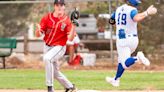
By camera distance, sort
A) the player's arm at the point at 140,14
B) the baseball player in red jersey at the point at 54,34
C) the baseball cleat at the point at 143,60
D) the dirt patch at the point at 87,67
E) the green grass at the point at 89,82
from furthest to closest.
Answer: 1. the dirt patch at the point at 87,67
2. the green grass at the point at 89,82
3. the baseball player in red jersey at the point at 54,34
4. the baseball cleat at the point at 143,60
5. the player's arm at the point at 140,14

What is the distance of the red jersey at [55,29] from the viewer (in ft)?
35.4

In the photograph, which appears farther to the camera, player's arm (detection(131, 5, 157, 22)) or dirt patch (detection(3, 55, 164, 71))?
dirt patch (detection(3, 55, 164, 71))

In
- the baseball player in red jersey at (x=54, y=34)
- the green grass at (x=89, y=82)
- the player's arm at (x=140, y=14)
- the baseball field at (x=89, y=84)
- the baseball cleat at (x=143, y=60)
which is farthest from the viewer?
A: the green grass at (x=89, y=82)

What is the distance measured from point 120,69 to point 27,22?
50.1 feet

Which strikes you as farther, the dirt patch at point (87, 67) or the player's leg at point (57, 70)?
the dirt patch at point (87, 67)

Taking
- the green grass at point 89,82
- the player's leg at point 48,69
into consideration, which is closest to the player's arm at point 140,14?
the player's leg at point 48,69

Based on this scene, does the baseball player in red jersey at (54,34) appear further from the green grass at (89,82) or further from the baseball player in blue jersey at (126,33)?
the green grass at (89,82)

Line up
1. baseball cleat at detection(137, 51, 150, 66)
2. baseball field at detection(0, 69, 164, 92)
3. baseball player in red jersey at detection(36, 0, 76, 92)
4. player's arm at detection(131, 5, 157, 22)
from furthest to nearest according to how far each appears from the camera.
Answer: baseball field at detection(0, 69, 164, 92), baseball player in red jersey at detection(36, 0, 76, 92), baseball cleat at detection(137, 51, 150, 66), player's arm at detection(131, 5, 157, 22)

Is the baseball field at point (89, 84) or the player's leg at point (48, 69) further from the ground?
the player's leg at point (48, 69)

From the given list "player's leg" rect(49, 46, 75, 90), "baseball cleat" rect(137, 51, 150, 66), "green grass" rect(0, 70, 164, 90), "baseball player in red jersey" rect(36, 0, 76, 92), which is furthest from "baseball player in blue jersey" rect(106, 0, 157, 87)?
"green grass" rect(0, 70, 164, 90)

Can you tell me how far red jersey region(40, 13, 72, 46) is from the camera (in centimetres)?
1078

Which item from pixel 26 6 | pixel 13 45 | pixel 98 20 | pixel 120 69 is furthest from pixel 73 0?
pixel 120 69

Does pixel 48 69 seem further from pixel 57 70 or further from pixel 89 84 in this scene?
pixel 89 84

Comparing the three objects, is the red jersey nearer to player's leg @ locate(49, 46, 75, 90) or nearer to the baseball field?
player's leg @ locate(49, 46, 75, 90)
